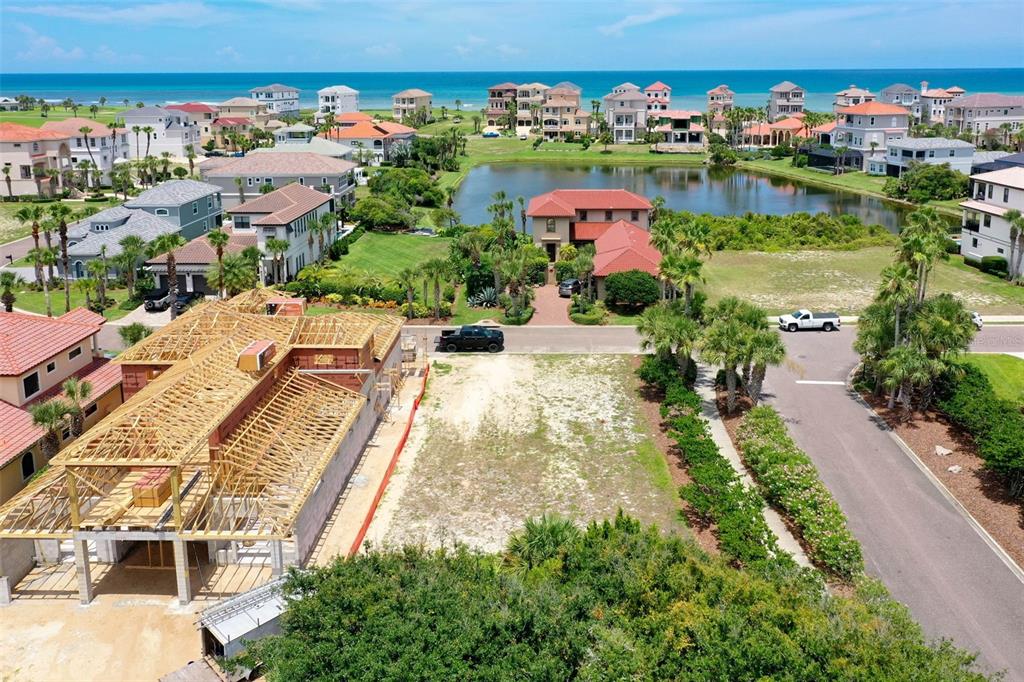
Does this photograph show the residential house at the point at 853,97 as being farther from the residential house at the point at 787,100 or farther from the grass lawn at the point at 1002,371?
the grass lawn at the point at 1002,371

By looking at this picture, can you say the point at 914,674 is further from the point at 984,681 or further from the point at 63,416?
the point at 63,416

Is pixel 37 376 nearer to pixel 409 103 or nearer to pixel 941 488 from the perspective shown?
pixel 941 488

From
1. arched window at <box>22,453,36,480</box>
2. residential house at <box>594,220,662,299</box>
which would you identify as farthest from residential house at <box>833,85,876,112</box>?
arched window at <box>22,453,36,480</box>

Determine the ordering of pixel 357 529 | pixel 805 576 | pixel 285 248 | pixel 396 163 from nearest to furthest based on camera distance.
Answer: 1. pixel 805 576
2. pixel 357 529
3. pixel 285 248
4. pixel 396 163

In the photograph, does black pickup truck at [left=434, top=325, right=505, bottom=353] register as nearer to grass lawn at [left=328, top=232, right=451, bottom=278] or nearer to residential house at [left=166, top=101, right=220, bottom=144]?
grass lawn at [left=328, top=232, right=451, bottom=278]

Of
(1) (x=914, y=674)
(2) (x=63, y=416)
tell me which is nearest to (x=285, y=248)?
(2) (x=63, y=416)
